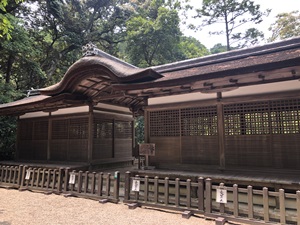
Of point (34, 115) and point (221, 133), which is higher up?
point (34, 115)

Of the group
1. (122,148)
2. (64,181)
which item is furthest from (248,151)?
(122,148)

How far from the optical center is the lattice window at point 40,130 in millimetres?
10562

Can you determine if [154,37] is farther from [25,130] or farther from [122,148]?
[25,130]

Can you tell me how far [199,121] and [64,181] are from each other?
4.58 metres

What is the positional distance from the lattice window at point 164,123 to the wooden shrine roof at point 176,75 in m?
0.67

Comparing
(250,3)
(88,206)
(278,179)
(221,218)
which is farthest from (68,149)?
(250,3)

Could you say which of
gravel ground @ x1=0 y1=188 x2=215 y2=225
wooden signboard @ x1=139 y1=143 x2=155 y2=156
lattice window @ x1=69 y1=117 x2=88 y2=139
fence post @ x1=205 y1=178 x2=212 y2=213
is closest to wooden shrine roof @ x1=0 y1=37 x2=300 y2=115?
lattice window @ x1=69 y1=117 x2=88 y2=139

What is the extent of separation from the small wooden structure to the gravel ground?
7.61 ft

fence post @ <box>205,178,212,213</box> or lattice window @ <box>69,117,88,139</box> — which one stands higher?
lattice window @ <box>69,117,88,139</box>

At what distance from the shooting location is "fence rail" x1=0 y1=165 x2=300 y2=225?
4.14 meters

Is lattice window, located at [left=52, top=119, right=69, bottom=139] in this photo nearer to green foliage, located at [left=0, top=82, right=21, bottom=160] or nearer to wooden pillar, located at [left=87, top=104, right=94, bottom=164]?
wooden pillar, located at [left=87, top=104, right=94, bottom=164]

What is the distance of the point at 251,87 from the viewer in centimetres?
594

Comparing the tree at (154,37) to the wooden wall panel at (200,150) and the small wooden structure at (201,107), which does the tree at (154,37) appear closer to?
the small wooden structure at (201,107)

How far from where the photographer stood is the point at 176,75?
6.53 metres
